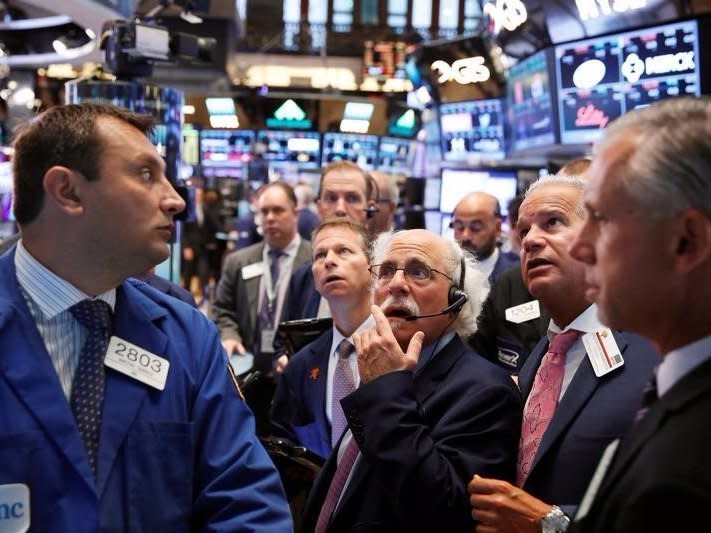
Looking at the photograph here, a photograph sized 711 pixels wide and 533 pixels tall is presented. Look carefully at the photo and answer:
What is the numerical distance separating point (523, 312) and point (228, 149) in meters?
11.3

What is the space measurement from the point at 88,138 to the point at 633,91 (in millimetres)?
5617

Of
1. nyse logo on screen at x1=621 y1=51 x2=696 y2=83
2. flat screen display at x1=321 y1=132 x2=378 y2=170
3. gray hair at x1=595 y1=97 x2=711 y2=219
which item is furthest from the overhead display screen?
flat screen display at x1=321 y1=132 x2=378 y2=170

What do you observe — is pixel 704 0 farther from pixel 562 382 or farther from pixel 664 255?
pixel 664 255

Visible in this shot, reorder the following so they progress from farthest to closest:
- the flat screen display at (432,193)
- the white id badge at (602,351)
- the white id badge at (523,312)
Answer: the flat screen display at (432,193)
the white id badge at (523,312)
the white id badge at (602,351)

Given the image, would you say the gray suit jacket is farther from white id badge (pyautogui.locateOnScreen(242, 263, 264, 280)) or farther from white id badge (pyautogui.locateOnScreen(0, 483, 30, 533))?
white id badge (pyautogui.locateOnScreen(0, 483, 30, 533))

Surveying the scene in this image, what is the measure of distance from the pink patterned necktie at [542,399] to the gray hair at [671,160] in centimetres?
118

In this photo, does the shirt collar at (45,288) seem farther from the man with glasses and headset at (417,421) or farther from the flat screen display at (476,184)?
the flat screen display at (476,184)

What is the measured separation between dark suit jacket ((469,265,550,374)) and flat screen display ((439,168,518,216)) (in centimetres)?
486

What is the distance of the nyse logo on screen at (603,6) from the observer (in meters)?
6.61

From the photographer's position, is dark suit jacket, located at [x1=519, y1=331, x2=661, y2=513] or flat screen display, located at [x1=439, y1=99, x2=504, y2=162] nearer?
dark suit jacket, located at [x1=519, y1=331, x2=661, y2=513]

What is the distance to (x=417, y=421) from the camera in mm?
2361

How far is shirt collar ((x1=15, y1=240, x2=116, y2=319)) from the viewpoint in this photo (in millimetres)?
1955

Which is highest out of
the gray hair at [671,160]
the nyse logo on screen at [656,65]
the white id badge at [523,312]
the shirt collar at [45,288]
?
the nyse logo on screen at [656,65]

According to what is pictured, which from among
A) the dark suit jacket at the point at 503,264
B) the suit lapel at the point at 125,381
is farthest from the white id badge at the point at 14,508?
the dark suit jacket at the point at 503,264
